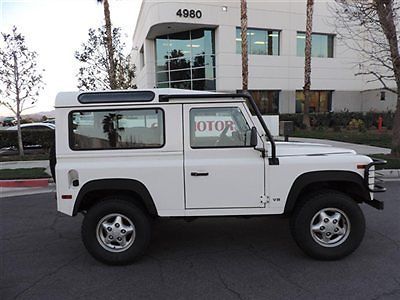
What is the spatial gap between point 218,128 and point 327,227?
1.71 metres

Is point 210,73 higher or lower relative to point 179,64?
lower

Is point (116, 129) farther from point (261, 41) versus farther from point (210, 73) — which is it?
point (261, 41)

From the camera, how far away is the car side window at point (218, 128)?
396 centimetres

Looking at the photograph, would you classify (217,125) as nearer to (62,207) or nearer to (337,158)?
(337,158)

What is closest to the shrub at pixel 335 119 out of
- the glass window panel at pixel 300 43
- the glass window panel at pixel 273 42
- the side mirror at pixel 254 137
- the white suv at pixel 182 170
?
the glass window panel at pixel 273 42

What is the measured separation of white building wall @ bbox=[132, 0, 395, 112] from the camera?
77.2ft

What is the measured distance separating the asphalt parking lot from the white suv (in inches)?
11.6

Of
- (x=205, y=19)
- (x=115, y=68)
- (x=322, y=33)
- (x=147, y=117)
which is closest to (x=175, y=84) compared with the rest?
(x=205, y=19)

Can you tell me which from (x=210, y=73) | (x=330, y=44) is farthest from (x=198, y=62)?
(x=330, y=44)

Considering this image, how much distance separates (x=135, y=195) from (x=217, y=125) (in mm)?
1301

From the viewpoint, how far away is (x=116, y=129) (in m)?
4.01

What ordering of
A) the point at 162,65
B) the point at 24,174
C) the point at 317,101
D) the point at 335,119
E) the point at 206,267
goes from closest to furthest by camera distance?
the point at 206,267 → the point at 24,174 → the point at 335,119 → the point at 162,65 → the point at 317,101

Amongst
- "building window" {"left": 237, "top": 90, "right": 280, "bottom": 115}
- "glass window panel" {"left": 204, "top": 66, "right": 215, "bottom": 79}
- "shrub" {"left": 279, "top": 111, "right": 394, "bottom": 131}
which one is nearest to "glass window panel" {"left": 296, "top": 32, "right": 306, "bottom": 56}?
"building window" {"left": 237, "top": 90, "right": 280, "bottom": 115}

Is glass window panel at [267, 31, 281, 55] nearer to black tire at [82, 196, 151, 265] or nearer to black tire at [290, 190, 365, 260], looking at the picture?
black tire at [290, 190, 365, 260]
